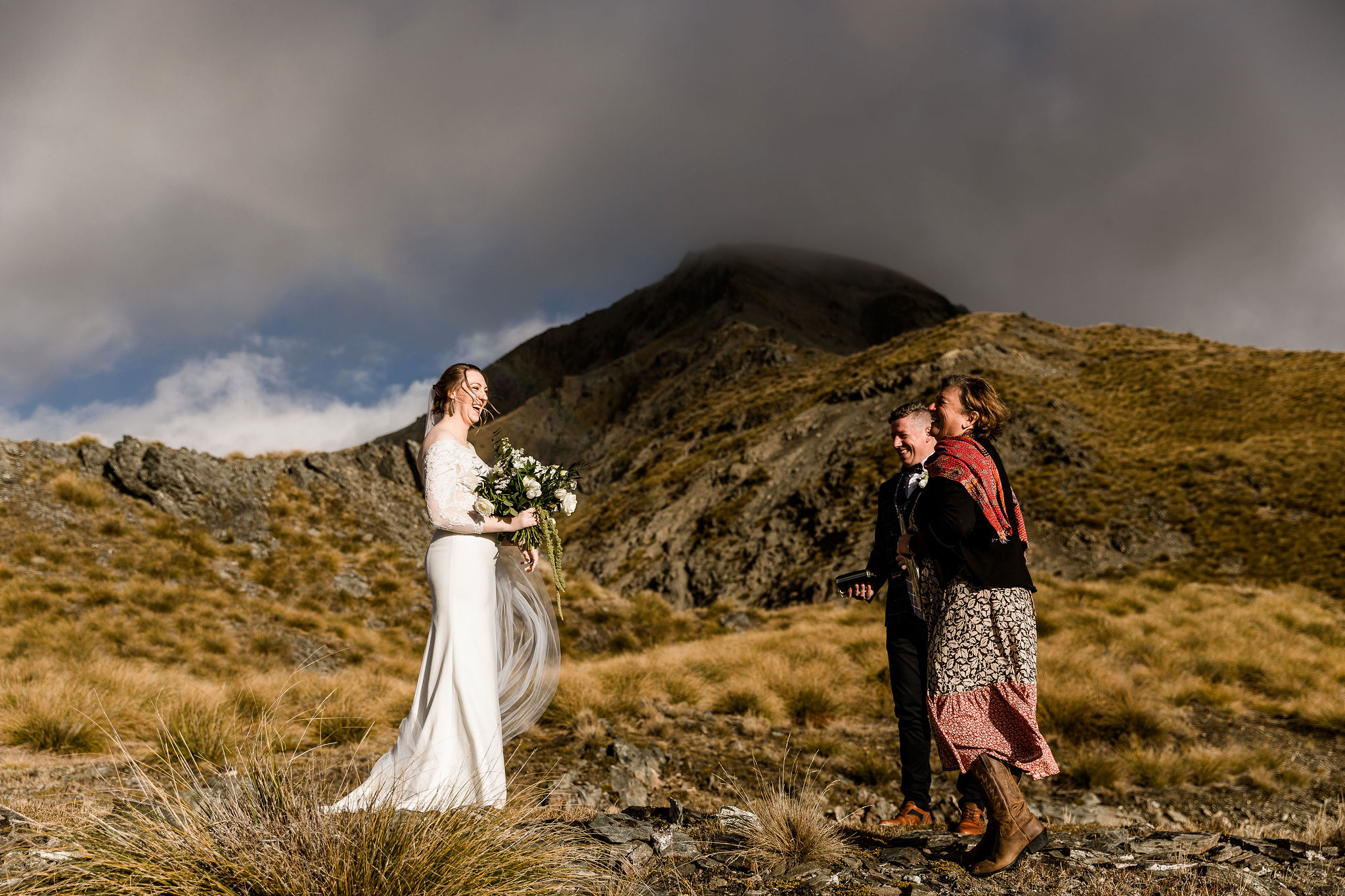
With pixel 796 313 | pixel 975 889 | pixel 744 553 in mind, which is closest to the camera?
pixel 975 889

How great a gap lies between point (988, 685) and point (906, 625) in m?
1.26

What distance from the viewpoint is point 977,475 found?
3.38 m

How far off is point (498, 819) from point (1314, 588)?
25852mm

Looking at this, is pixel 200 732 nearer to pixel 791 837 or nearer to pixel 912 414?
pixel 791 837

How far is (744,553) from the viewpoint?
32938 millimetres

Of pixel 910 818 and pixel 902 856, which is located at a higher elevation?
pixel 902 856

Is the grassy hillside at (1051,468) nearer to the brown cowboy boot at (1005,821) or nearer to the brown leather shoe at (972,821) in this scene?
the brown leather shoe at (972,821)

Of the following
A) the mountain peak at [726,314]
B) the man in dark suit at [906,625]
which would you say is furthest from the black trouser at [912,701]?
the mountain peak at [726,314]

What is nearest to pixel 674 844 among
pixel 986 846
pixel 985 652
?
pixel 986 846

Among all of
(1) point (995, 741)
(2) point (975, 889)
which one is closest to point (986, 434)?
(1) point (995, 741)

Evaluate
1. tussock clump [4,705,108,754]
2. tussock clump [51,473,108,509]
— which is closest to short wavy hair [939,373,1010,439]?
tussock clump [4,705,108,754]

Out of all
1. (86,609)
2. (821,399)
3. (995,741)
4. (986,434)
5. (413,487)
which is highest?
(821,399)

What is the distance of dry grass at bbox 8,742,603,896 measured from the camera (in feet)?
7.59

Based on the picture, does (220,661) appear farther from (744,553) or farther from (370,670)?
(744,553)
